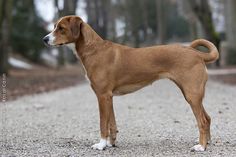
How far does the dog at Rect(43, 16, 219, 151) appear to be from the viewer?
7.08m

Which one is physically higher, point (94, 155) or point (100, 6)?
point (94, 155)

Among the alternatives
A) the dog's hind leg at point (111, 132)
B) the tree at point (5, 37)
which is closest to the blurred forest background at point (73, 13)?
the tree at point (5, 37)

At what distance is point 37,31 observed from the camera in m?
42.8

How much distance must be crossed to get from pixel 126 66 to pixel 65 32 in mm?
1042

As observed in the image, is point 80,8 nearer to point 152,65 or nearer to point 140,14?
point 140,14

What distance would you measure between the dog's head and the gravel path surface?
1577mm

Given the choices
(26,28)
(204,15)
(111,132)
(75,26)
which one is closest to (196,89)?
(111,132)

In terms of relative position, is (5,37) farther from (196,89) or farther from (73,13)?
(196,89)

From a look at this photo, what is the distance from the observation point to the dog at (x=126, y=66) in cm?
708

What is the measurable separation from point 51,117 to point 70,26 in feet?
15.4

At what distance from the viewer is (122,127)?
9594 mm

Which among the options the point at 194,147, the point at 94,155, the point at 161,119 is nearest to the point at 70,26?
the point at 94,155

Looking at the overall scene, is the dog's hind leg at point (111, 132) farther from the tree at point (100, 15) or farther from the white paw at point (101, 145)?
the tree at point (100, 15)

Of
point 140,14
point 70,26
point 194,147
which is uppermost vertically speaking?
point 70,26
